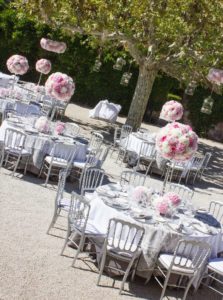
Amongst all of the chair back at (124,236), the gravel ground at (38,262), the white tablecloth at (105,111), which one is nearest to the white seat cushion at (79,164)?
the gravel ground at (38,262)

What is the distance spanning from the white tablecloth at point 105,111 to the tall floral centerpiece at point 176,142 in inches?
469

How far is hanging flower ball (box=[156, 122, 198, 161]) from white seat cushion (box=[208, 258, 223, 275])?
1.68m

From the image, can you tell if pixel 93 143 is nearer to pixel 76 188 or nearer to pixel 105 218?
pixel 76 188

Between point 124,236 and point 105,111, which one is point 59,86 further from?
point 105,111

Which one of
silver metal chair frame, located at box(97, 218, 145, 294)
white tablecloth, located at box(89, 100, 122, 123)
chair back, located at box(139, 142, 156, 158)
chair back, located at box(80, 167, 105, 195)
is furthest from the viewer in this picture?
white tablecloth, located at box(89, 100, 122, 123)

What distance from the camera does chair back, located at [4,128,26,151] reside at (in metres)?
10.5

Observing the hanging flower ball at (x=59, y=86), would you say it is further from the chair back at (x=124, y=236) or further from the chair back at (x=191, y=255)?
the chair back at (x=191, y=255)

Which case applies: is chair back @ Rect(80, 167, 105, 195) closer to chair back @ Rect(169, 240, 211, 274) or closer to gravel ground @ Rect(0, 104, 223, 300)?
gravel ground @ Rect(0, 104, 223, 300)

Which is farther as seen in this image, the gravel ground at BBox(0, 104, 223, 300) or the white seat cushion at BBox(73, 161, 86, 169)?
the white seat cushion at BBox(73, 161, 86, 169)

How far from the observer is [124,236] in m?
7.14

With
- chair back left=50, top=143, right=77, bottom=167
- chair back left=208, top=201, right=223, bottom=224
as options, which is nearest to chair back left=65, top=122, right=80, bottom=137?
chair back left=50, top=143, right=77, bottom=167

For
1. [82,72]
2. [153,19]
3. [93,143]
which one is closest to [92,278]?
[93,143]

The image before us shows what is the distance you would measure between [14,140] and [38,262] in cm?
464

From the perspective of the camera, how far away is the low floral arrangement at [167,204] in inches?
297
